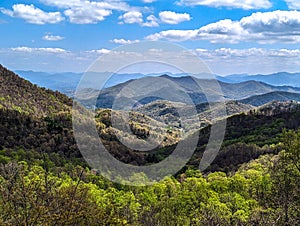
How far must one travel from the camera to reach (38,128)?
12638cm

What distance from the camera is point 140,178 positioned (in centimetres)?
7100

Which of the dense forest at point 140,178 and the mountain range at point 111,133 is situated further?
the mountain range at point 111,133

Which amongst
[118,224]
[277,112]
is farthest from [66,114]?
[118,224]

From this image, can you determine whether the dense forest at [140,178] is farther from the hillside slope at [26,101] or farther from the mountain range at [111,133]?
the hillside slope at [26,101]

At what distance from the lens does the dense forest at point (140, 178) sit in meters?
17.9

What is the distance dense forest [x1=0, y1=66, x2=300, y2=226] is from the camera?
17.9 meters

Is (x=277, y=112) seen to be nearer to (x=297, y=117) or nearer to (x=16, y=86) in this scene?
(x=297, y=117)

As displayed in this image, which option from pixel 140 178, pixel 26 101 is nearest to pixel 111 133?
pixel 26 101

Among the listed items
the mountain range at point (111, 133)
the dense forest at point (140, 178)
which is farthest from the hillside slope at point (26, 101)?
the dense forest at point (140, 178)

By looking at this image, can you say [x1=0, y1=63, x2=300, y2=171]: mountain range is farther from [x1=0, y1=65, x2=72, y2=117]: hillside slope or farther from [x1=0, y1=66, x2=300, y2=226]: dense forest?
[x1=0, y1=66, x2=300, y2=226]: dense forest

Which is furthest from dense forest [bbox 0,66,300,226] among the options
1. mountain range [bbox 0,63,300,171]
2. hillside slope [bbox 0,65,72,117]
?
hillside slope [bbox 0,65,72,117]

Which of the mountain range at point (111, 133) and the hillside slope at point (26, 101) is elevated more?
the hillside slope at point (26, 101)

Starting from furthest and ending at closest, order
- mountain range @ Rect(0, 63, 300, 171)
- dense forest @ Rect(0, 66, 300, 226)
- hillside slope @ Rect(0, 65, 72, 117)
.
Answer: hillside slope @ Rect(0, 65, 72, 117), mountain range @ Rect(0, 63, 300, 171), dense forest @ Rect(0, 66, 300, 226)

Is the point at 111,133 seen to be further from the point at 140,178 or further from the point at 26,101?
the point at 140,178
